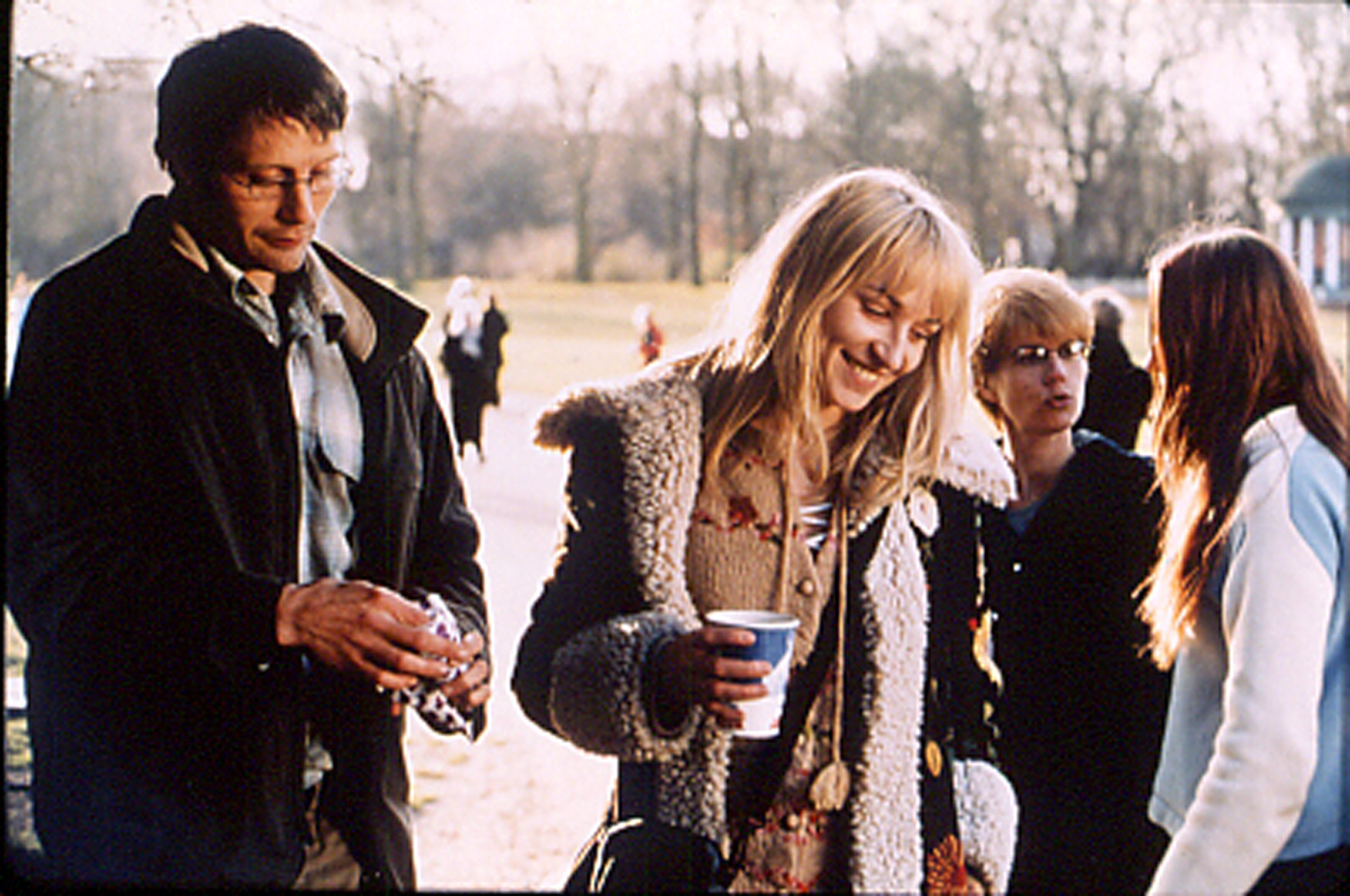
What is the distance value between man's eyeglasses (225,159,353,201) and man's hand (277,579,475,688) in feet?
1.73

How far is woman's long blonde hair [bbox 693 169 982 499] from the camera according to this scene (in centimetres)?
155

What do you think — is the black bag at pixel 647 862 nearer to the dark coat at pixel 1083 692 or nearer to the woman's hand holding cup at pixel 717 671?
the woman's hand holding cup at pixel 717 671

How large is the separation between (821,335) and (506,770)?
1.26 meters

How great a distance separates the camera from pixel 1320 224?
250 cm

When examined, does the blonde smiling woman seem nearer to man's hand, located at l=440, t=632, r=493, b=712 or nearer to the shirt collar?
man's hand, located at l=440, t=632, r=493, b=712

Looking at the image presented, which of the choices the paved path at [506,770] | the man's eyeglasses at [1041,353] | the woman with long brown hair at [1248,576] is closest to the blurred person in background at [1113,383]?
the man's eyeglasses at [1041,353]

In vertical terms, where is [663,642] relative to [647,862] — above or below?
above

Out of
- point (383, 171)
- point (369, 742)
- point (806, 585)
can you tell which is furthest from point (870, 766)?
point (383, 171)

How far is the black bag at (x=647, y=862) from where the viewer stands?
4.69 feet

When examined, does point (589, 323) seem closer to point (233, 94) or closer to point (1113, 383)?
point (233, 94)

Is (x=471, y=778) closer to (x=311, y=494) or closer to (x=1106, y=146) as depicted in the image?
(x=311, y=494)

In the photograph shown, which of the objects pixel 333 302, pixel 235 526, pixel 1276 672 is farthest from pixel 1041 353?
pixel 235 526

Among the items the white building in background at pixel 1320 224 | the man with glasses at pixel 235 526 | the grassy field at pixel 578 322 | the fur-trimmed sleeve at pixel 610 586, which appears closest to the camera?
the fur-trimmed sleeve at pixel 610 586

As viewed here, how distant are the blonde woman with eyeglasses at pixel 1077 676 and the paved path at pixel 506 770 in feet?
2.47
